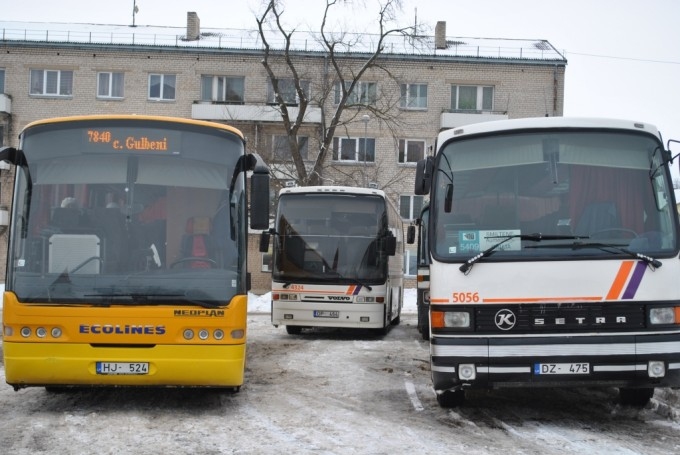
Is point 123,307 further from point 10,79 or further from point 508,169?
point 10,79

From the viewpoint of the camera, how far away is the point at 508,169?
8.41m

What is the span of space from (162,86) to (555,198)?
34988 millimetres

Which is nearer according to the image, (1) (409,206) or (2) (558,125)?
(2) (558,125)

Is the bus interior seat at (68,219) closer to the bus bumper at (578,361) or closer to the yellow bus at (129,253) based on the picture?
the yellow bus at (129,253)

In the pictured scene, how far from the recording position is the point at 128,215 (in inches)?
339

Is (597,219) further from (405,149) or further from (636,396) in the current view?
(405,149)

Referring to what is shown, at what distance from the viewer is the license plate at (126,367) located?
322 inches

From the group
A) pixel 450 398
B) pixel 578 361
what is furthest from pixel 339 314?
pixel 578 361

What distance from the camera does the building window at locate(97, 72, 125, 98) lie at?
133 feet

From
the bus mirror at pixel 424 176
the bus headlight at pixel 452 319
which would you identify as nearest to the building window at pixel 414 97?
the bus mirror at pixel 424 176

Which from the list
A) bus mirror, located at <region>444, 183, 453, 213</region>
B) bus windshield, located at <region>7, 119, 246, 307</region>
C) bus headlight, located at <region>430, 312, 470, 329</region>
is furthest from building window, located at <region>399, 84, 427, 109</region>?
bus headlight, located at <region>430, 312, 470, 329</region>

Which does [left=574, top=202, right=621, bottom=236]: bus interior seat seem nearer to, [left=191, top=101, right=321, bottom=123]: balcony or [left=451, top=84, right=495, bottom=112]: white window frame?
[left=191, top=101, right=321, bottom=123]: balcony

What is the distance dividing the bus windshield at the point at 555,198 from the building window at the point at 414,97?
3292cm

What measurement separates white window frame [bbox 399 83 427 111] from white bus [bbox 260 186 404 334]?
Result: 78.6 ft
